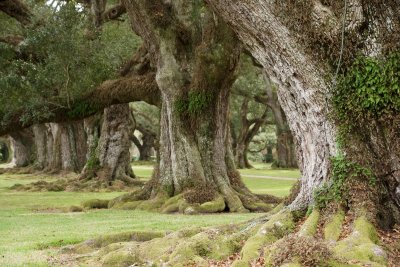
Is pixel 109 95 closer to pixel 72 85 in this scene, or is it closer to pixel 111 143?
pixel 72 85

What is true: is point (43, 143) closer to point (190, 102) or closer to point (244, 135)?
point (244, 135)

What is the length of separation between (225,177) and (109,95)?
5729mm

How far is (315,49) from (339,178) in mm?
1802

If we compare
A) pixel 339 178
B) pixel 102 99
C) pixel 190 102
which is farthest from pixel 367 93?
pixel 102 99

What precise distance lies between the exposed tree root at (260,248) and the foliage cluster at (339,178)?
22 cm

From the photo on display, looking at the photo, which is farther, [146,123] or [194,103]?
[146,123]

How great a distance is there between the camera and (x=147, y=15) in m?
17.3

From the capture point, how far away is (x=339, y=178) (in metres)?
7.65

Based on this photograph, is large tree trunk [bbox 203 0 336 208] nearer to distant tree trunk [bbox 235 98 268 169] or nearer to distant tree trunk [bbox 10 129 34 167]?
distant tree trunk [bbox 235 98 268 169]

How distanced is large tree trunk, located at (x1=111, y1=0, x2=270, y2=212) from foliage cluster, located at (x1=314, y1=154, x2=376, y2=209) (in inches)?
329

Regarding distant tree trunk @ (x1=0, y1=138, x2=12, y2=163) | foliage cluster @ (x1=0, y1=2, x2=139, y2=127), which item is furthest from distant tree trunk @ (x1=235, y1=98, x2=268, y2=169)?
distant tree trunk @ (x1=0, y1=138, x2=12, y2=163)

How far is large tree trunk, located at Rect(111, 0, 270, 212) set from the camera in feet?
54.0

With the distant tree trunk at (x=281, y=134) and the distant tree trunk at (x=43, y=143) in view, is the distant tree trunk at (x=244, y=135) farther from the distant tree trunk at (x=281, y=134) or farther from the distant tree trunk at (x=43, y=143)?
the distant tree trunk at (x=43, y=143)

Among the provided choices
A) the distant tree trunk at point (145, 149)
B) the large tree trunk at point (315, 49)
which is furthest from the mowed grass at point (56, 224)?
the distant tree trunk at point (145, 149)
